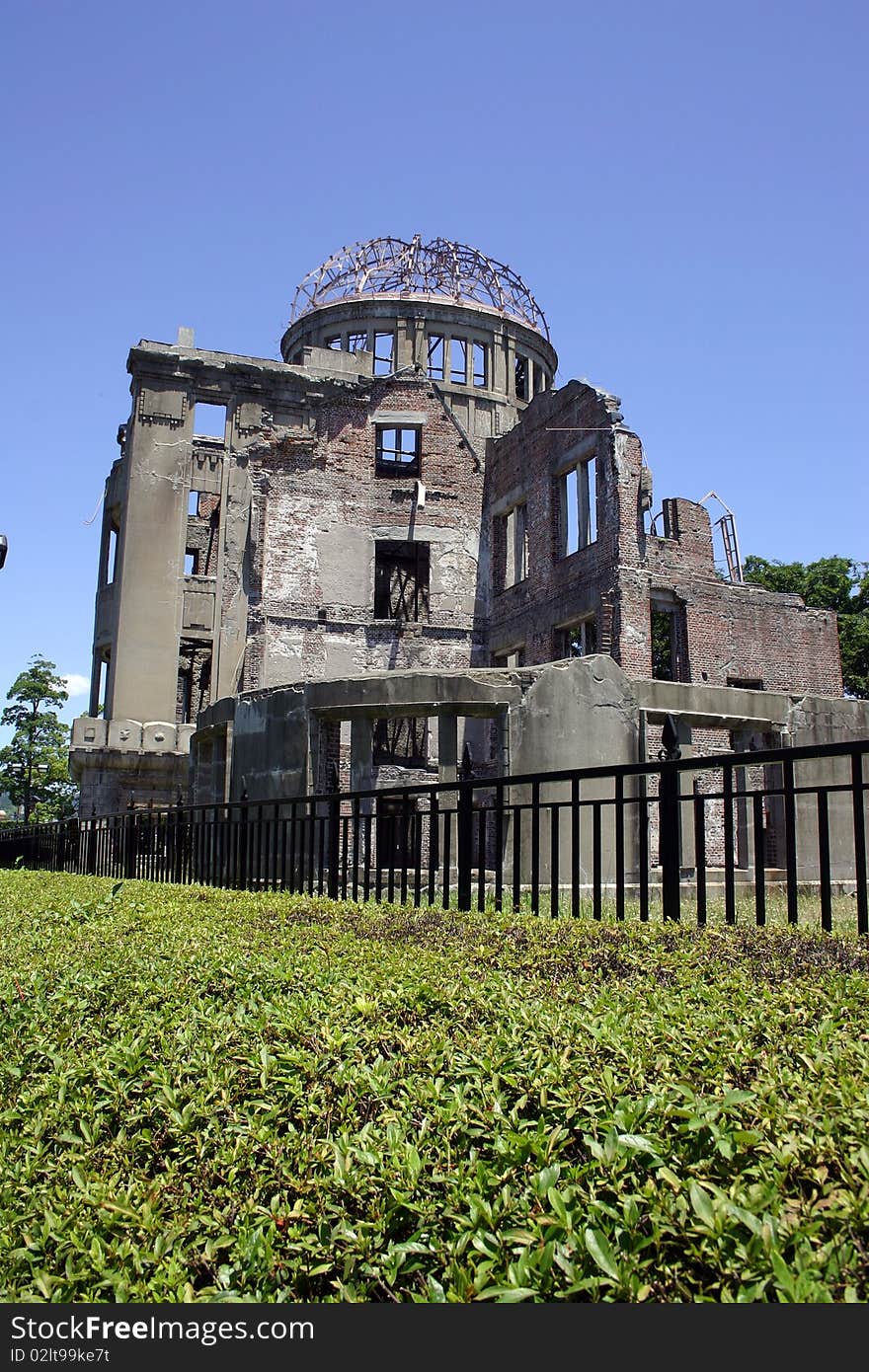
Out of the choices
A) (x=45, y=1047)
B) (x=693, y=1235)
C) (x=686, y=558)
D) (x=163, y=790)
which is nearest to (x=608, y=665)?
(x=686, y=558)

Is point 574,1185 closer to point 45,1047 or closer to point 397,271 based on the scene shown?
point 45,1047

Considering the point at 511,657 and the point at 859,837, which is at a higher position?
the point at 511,657

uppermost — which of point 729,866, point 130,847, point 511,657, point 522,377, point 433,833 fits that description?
point 522,377

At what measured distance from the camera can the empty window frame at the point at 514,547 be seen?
1131 inches

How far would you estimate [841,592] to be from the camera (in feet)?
149

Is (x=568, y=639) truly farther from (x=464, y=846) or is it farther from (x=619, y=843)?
(x=619, y=843)

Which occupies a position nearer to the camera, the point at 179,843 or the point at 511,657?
the point at 179,843

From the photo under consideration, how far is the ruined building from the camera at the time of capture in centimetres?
2448

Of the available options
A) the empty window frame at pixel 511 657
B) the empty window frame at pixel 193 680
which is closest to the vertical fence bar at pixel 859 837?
the empty window frame at pixel 511 657

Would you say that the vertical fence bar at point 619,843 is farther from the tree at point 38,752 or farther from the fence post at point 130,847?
the tree at point 38,752

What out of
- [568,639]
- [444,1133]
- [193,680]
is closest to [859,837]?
[444,1133]

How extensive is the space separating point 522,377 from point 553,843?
37869 mm

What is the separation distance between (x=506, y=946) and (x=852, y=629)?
41025 mm

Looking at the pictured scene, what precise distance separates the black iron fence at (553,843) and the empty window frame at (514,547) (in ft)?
26.8
